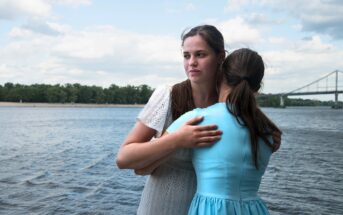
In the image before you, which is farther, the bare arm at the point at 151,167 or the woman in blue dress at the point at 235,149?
the bare arm at the point at 151,167

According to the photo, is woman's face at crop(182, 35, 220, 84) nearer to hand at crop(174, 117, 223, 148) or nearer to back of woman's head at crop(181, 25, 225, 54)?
back of woman's head at crop(181, 25, 225, 54)

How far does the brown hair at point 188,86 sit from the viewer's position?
211 centimetres

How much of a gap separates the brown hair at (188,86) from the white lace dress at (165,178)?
36mm

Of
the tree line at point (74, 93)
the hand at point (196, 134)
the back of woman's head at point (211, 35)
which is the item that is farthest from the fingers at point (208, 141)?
the tree line at point (74, 93)

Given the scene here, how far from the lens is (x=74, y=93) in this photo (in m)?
158

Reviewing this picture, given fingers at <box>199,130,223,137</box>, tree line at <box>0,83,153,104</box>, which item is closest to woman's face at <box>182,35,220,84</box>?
fingers at <box>199,130,223,137</box>

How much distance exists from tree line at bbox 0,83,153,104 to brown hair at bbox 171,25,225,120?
13938 centimetres

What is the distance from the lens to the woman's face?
2088 millimetres

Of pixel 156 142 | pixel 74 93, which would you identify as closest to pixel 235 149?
pixel 156 142

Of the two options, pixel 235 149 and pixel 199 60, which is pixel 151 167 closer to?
pixel 235 149

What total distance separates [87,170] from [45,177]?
6.22 feet

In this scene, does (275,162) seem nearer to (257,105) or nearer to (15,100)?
(257,105)

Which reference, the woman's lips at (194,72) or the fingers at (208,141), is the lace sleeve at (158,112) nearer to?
the woman's lips at (194,72)

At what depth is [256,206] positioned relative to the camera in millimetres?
1956
